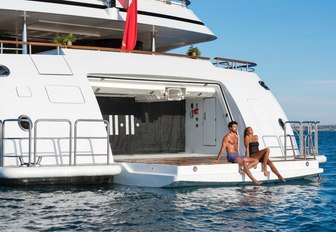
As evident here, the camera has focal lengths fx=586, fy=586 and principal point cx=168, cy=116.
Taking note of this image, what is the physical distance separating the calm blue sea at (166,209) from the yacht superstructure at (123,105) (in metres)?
0.37

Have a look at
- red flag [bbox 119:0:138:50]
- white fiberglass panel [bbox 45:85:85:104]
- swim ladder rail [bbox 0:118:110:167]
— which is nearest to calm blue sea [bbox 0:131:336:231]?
swim ladder rail [bbox 0:118:110:167]

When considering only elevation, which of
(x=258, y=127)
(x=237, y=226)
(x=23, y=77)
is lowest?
(x=237, y=226)

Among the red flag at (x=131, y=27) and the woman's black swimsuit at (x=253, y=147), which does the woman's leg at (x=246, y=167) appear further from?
the red flag at (x=131, y=27)

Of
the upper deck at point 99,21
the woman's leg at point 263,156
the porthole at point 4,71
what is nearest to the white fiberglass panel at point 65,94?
the porthole at point 4,71

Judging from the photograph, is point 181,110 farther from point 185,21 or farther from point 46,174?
point 46,174

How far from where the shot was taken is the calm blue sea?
8359mm

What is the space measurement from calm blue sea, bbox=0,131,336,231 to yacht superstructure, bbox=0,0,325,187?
37 centimetres

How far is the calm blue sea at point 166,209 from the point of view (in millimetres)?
8359

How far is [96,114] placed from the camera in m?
12.3

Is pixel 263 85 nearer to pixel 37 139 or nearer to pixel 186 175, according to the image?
pixel 186 175

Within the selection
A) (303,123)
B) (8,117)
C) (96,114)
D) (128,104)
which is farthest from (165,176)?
(128,104)

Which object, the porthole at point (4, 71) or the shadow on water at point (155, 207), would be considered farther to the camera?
the porthole at point (4, 71)

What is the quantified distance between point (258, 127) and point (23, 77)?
233 inches

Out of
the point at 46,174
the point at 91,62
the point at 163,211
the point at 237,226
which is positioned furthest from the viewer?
the point at 91,62
